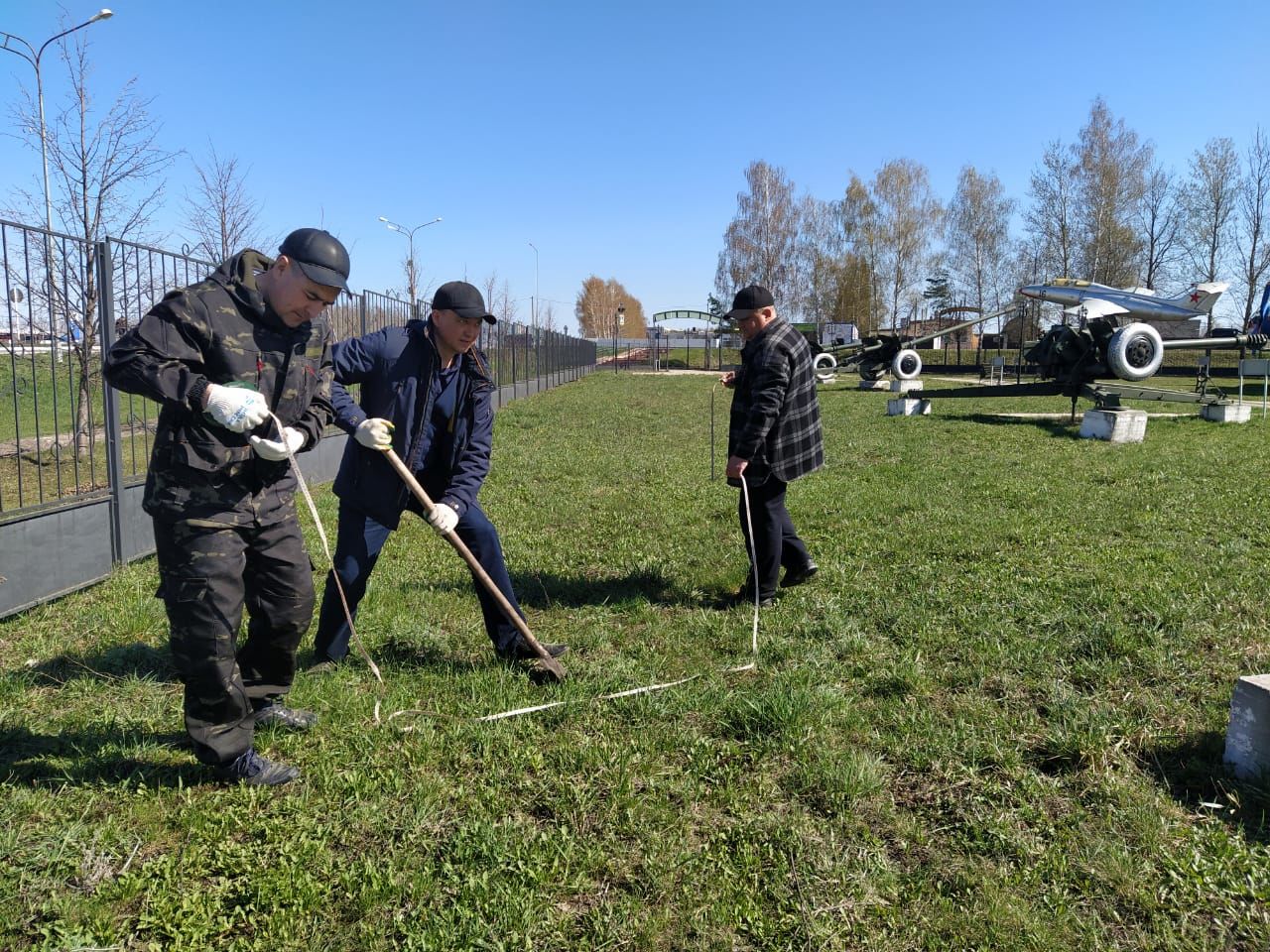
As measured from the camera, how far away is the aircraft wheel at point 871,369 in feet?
83.8

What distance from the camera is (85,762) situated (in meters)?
2.98

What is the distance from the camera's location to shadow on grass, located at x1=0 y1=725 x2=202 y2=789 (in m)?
2.87

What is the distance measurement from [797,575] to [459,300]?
9.38ft

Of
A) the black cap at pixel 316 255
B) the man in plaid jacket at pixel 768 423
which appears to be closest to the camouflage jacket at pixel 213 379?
the black cap at pixel 316 255

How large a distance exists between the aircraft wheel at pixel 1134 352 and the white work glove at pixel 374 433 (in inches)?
518

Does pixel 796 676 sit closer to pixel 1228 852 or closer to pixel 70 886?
pixel 1228 852

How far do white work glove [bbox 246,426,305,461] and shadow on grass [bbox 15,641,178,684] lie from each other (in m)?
1.71

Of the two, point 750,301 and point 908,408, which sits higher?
point 750,301

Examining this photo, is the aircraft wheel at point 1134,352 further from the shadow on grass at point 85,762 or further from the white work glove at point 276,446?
the shadow on grass at point 85,762

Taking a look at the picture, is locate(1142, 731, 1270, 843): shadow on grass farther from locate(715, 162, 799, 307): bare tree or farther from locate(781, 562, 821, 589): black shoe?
locate(715, 162, 799, 307): bare tree

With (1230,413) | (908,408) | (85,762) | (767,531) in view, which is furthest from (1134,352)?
(85,762)

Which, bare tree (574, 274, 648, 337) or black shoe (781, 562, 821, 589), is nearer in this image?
black shoe (781, 562, 821, 589)

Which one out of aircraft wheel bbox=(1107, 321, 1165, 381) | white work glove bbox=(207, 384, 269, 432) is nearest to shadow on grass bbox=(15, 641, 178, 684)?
white work glove bbox=(207, 384, 269, 432)

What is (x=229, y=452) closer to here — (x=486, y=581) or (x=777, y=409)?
(x=486, y=581)
